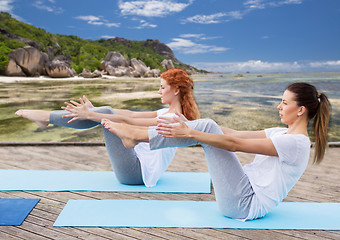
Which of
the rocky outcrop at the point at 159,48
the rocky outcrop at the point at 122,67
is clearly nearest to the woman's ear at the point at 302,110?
the rocky outcrop at the point at 122,67

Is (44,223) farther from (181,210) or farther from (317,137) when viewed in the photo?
(317,137)

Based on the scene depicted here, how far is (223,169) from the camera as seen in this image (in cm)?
169

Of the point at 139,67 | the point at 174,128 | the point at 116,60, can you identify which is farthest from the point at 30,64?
the point at 174,128

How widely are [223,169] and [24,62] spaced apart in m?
26.0

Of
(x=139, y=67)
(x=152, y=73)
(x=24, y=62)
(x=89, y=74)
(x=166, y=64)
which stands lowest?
(x=89, y=74)

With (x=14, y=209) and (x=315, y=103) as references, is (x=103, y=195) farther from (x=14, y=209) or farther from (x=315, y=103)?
(x=315, y=103)

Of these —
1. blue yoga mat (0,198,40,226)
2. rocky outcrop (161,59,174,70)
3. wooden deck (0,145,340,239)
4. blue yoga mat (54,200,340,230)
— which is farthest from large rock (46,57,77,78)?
blue yoga mat (54,200,340,230)

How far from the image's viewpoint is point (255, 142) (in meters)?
1.60

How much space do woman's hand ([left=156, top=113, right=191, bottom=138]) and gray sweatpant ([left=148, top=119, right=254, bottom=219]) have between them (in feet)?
0.12

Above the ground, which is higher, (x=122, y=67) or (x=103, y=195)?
(x=122, y=67)

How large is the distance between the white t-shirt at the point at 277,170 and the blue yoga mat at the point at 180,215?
16 cm

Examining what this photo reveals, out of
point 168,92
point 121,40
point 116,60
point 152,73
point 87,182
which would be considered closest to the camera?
point 168,92

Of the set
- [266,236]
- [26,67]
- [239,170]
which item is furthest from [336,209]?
[26,67]

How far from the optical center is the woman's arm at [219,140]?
156 centimetres
